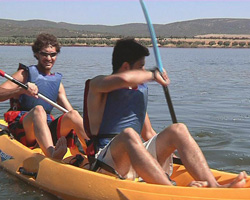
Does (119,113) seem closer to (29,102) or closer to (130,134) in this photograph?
(130,134)

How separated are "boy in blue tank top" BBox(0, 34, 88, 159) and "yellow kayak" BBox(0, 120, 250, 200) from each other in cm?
14

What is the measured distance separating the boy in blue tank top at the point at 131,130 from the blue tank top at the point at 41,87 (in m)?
1.42

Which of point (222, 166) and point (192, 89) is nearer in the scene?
point (222, 166)

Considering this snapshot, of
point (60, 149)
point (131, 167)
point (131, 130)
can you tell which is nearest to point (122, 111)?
point (131, 130)

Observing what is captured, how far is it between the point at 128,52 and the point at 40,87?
1.85m

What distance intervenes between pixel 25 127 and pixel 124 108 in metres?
1.50

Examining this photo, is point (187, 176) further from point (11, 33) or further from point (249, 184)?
point (11, 33)

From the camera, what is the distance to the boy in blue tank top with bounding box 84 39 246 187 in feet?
11.4

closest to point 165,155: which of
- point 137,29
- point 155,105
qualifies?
point 155,105

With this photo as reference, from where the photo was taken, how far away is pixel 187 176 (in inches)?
160

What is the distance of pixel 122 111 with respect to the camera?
149 inches

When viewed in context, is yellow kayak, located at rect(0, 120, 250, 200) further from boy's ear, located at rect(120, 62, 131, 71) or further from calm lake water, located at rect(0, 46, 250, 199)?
boy's ear, located at rect(120, 62, 131, 71)

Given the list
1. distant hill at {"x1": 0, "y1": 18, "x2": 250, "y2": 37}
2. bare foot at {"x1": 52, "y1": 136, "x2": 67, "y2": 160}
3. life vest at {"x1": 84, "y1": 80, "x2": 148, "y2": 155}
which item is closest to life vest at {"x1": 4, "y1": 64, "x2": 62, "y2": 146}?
bare foot at {"x1": 52, "y1": 136, "x2": 67, "y2": 160}

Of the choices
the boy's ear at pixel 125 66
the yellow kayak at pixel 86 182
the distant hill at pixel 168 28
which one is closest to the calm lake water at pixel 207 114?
the yellow kayak at pixel 86 182
